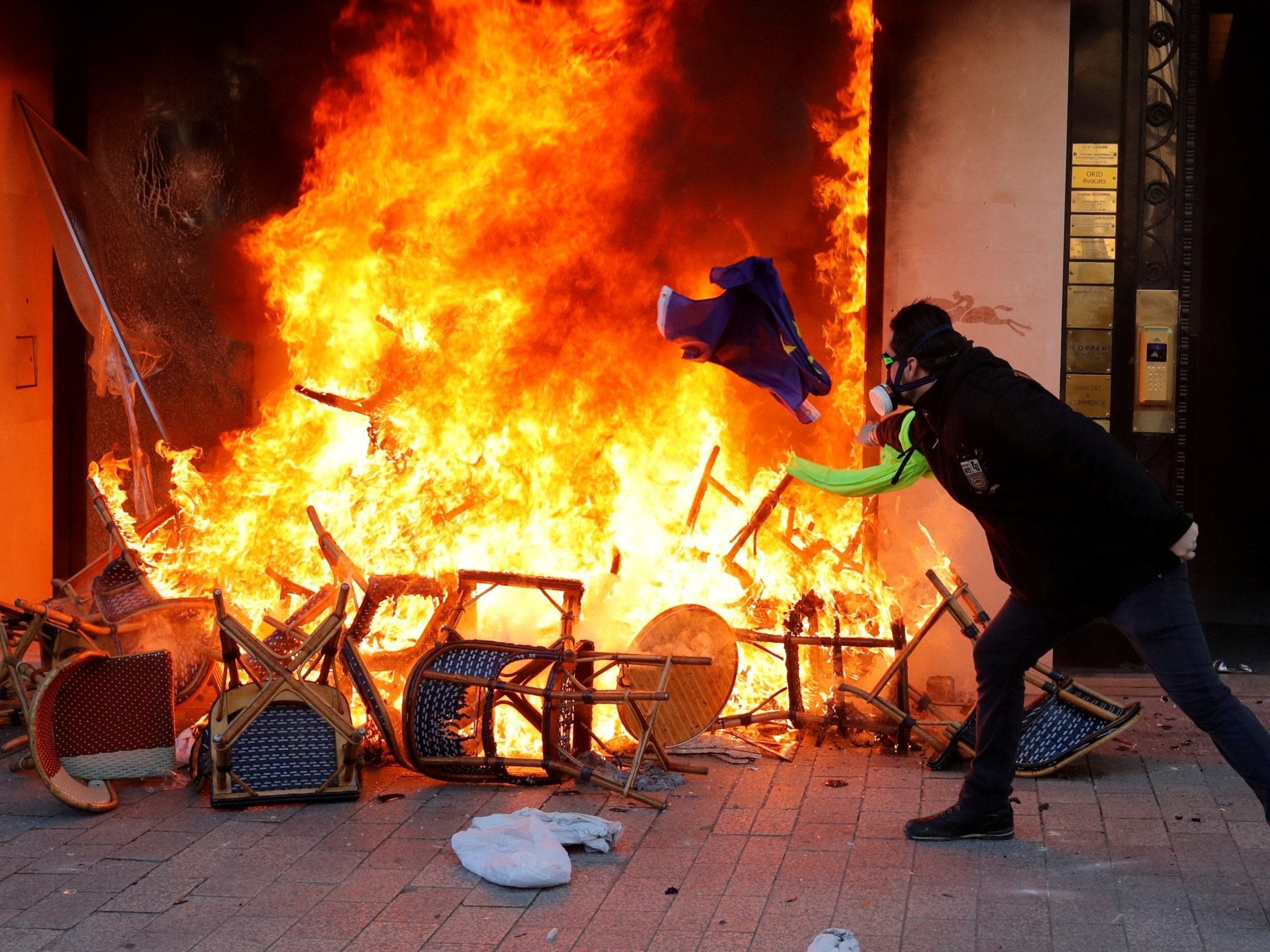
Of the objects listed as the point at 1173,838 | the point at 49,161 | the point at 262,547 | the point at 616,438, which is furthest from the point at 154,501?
the point at 1173,838

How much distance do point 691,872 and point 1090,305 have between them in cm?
428

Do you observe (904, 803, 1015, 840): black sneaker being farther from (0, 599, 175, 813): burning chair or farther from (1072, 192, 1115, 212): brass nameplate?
(1072, 192, 1115, 212): brass nameplate

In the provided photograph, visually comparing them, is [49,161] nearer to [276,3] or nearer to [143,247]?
[143,247]

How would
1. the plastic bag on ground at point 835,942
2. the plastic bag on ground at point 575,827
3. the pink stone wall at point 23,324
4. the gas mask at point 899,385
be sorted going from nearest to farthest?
1. the plastic bag on ground at point 835,942
2. the gas mask at point 899,385
3. the plastic bag on ground at point 575,827
4. the pink stone wall at point 23,324

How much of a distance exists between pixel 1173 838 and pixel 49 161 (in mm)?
7257

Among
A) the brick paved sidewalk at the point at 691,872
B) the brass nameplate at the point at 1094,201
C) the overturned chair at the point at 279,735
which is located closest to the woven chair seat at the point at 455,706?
the brick paved sidewalk at the point at 691,872

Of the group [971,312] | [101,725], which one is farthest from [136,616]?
[971,312]

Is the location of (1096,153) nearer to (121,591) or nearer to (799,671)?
(799,671)

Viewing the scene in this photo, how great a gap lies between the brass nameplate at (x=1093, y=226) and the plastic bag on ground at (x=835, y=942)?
472cm

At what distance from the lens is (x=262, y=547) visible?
7.95m

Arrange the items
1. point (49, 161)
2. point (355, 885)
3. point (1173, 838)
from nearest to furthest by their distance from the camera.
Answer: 1. point (355, 885)
2. point (1173, 838)
3. point (49, 161)

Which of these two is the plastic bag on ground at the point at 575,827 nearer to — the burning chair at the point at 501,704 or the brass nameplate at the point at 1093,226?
the burning chair at the point at 501,704

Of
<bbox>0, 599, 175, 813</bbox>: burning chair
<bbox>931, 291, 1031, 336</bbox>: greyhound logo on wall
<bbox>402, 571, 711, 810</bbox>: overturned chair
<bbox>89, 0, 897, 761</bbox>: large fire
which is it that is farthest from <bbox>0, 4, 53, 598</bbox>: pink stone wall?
<bbox>931, 291, 1031, 336</bbox>: greyhound logo on wall

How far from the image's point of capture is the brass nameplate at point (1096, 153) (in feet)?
25.7
